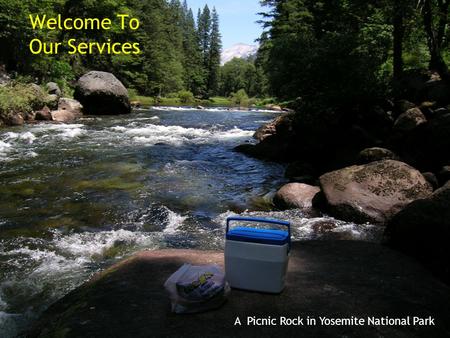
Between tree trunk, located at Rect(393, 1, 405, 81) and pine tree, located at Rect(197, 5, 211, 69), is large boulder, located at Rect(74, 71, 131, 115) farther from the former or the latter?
pine tree, located at Rect(197, 5, 211, 69)

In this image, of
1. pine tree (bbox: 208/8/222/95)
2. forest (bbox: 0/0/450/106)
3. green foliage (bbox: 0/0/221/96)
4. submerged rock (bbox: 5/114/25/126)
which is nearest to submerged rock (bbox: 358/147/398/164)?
forest (bbox: 0/0/450/106)

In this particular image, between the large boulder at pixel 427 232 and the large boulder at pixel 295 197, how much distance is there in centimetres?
284

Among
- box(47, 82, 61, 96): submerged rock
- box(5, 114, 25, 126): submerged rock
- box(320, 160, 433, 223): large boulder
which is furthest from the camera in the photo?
box(47, 82, 61, 96): submerged rock

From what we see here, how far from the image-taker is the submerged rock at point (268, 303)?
3088mm

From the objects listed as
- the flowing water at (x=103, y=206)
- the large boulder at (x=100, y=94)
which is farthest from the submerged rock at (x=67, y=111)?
the flowing water at (x=103, y=206)

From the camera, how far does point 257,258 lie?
3.48m

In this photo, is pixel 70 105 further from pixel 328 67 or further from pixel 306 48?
pixel 328 67

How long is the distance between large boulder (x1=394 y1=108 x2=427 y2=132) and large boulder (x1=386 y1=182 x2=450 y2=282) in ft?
16.3

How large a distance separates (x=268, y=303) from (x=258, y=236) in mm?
587

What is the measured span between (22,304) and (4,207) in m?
3.96

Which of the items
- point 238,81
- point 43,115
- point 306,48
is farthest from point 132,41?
point 238,81

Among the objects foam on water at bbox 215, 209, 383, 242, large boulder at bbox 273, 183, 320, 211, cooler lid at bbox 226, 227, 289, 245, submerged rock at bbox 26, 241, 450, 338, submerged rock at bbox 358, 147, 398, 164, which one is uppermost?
cooler lid at bbox 226, 227, 289, 245

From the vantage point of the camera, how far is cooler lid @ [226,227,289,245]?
341cm

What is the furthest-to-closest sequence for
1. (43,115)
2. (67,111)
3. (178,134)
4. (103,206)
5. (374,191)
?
(67,111) < (43,115) < (178,134) < (103,206) < (374,191)
